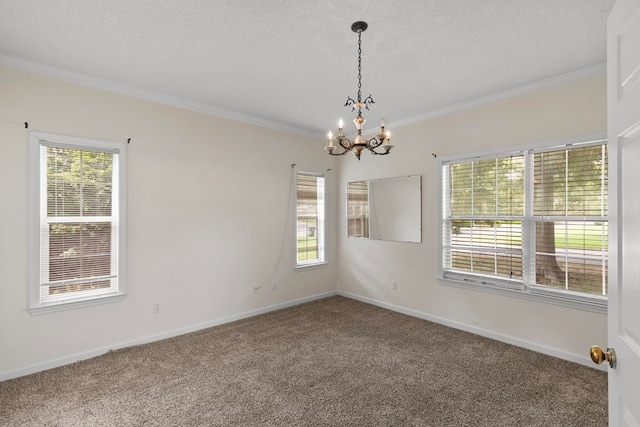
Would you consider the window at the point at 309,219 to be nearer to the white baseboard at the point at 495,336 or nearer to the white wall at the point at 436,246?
the white wall at the point at 436,246

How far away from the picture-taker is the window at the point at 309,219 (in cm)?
500

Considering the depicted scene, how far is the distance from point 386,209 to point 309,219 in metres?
1.22

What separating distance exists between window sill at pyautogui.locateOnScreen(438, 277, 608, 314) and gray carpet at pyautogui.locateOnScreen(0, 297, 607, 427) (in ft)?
1.74

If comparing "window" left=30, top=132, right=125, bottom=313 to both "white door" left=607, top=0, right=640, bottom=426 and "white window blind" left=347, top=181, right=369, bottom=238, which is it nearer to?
"white window blind" left=347, top=181, right=369, bottom=238

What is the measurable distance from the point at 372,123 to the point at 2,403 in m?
4.67

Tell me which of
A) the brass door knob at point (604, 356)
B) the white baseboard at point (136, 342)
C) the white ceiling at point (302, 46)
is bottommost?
the white baseboard at point (136, 342)

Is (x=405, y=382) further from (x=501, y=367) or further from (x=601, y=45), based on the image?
(x=601, y=45)

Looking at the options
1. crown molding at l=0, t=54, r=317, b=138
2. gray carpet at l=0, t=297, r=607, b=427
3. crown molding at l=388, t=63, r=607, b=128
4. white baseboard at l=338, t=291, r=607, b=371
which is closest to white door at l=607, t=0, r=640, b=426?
gray carpet at l=0, t=297, r=607, b=427

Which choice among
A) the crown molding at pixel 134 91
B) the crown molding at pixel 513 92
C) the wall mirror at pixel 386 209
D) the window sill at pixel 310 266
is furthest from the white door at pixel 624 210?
the window sill at pixel 310 266

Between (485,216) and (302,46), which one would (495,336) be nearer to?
(485,216)

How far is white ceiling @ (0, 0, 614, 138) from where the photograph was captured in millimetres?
2090

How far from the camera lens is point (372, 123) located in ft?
15.3

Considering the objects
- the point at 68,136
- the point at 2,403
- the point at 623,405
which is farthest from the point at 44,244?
the point at 623,405

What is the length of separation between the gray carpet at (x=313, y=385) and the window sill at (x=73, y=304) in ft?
1.70
